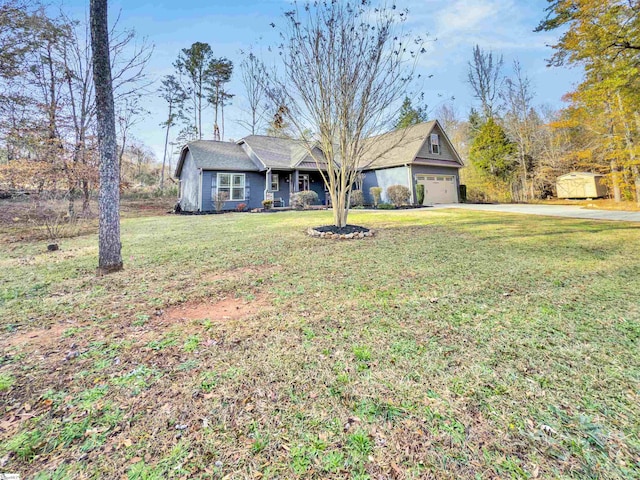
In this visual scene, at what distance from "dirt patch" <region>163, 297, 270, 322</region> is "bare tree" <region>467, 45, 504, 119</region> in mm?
27791

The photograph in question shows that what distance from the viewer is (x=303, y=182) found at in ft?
63.9

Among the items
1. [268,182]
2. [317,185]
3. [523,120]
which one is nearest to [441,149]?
[523,120]

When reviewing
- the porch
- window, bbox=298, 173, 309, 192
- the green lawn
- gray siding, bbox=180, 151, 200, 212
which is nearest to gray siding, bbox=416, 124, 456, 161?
the porch

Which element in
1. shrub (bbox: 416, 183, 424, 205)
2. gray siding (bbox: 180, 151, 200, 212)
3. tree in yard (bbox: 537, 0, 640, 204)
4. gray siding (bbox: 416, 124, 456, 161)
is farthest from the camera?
gray siding (bbox: 416, 124, 456, 161)

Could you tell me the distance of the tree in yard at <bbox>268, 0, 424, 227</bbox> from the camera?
23.2 feet

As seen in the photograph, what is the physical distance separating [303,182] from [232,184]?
4.83 meters

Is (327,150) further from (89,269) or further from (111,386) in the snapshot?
(111,386)

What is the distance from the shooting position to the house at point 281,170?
56.7 ft

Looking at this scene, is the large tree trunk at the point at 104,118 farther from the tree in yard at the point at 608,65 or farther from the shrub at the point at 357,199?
the shrub at the point at 357,199

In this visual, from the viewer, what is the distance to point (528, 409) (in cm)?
172

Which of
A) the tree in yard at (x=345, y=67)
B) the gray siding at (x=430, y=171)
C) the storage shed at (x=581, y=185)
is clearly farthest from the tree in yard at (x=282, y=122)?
the storage shed at (x=581, y=185)

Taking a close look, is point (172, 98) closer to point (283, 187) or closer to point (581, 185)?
point (283, 187)

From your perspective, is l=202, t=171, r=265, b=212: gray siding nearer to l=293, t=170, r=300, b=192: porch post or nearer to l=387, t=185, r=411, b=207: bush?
l=293, t=170, r=300, b=192: porch post

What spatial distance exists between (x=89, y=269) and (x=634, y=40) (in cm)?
1625
